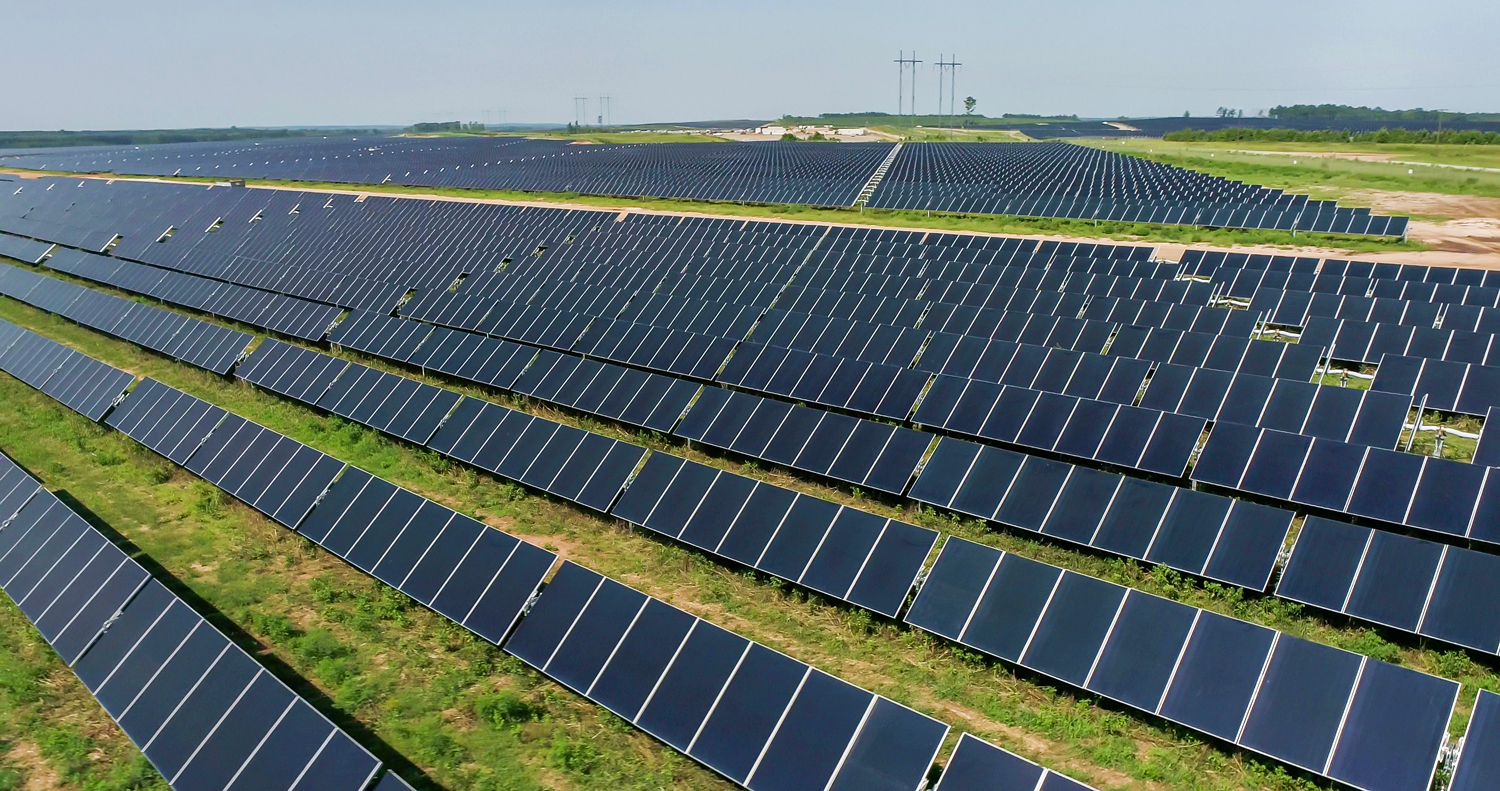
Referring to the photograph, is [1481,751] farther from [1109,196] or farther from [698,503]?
[1109,196]

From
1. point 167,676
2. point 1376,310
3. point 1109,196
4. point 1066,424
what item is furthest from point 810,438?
point 1109,196

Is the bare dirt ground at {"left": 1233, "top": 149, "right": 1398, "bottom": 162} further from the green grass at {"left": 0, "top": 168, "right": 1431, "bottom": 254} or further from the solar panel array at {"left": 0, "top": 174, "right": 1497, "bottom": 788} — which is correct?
the solar panel array at {"left": 0, "top": 174, "right": 1497, "bottom": 788}

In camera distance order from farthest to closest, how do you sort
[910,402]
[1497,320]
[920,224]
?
[920,224]
[1497,320]
[910,402]

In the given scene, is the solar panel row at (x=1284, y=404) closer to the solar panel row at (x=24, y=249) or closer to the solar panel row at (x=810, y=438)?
the solar panel row at (x=810, y=438)

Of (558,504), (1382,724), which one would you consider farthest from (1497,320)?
(558,504)

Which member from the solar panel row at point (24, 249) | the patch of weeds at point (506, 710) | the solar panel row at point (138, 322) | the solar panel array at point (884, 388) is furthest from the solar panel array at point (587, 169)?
the patch of weeds at point (506, 710)

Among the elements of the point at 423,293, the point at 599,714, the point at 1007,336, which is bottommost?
the point at 599,714

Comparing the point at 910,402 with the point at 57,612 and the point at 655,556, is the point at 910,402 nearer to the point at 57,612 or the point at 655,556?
the point at 655,556
